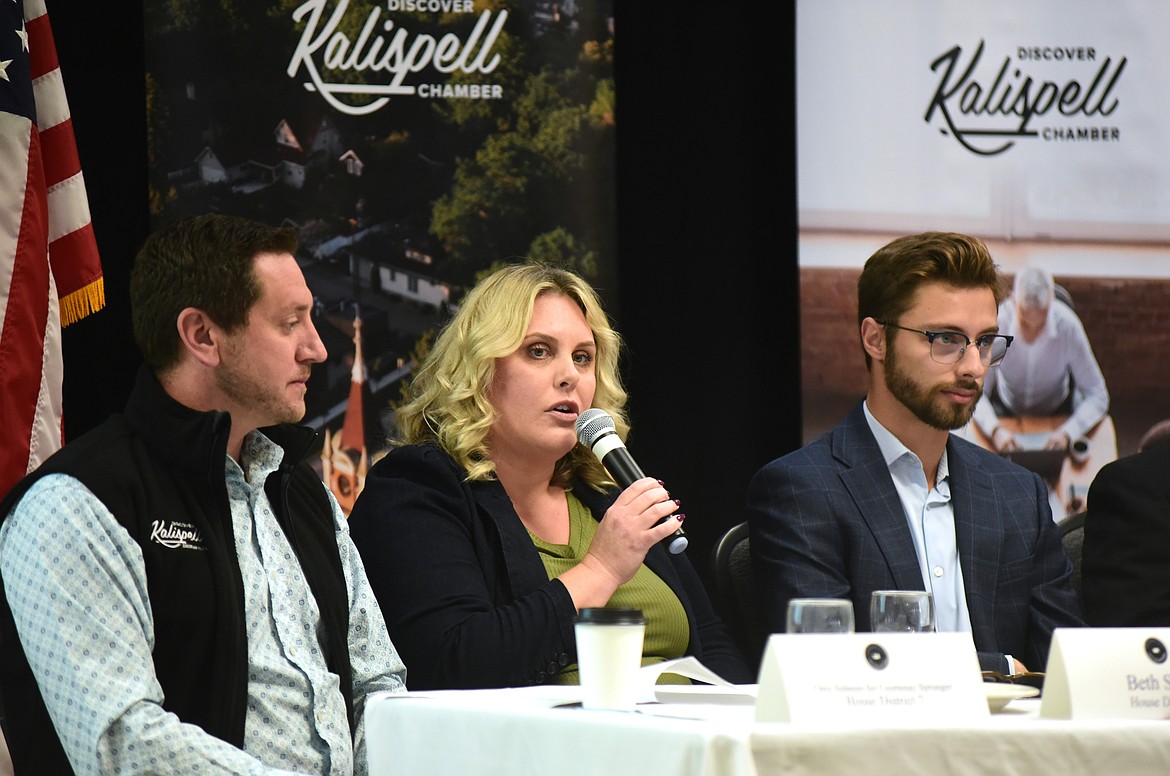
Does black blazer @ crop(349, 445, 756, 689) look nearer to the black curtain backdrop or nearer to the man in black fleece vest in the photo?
the man in black fleece vest

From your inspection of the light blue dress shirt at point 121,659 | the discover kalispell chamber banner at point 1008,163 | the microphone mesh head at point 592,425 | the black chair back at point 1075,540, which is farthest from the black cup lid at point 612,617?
the discover kalispell chamber banner at point 1008,163

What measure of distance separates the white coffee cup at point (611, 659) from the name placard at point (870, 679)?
6.5 inches

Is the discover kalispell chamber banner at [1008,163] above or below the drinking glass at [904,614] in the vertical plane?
above

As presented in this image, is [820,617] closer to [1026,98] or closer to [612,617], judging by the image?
[612,617]

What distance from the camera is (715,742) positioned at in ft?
4.35

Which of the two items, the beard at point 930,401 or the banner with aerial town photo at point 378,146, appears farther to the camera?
the banner with aerial town photo at point 378,146

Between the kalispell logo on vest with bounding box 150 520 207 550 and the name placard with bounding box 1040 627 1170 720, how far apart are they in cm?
117

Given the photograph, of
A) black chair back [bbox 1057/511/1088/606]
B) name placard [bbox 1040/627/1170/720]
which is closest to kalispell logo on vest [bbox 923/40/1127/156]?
black chair back [bbox 1057/511/1088/606]

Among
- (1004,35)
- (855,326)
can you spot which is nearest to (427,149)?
(855,326)

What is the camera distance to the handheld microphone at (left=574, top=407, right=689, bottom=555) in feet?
7.73

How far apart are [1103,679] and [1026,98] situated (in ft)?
8.86

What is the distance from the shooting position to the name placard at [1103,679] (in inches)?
59.9

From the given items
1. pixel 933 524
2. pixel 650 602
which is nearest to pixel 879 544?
pixel 933 524

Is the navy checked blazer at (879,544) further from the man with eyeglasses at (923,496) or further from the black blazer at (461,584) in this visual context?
the black blazer at (461,584)
